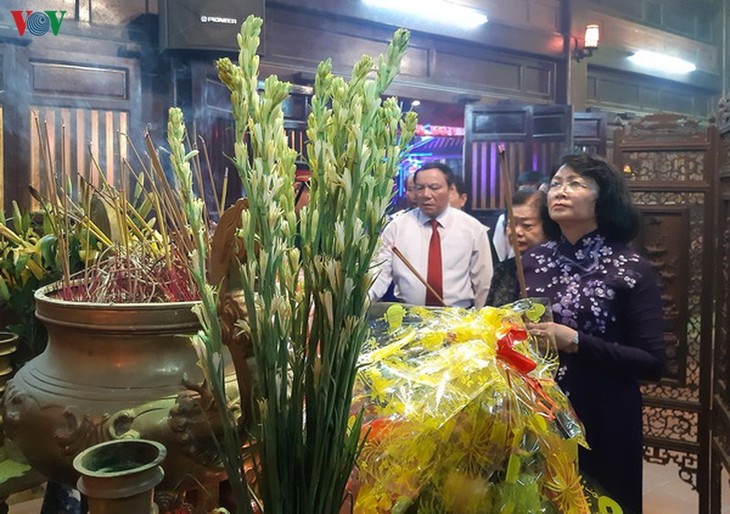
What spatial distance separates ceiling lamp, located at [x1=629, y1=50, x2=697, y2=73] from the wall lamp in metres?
1.18

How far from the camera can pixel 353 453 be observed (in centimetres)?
61

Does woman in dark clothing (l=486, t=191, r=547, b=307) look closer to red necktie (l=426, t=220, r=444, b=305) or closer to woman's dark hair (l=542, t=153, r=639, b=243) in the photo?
woman's dark hair (l=542, t=153, r=639, b=243)

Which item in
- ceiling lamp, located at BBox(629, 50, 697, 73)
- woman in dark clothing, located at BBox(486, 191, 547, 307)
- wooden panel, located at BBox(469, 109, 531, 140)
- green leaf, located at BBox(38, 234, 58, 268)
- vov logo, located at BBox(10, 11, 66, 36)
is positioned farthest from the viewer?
ceiling lamp, located at BBox(629, 50, 697, 73)

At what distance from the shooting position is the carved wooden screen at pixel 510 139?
5547 mm

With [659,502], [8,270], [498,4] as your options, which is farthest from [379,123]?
[498,4]

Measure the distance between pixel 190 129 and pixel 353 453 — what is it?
3.34 meters

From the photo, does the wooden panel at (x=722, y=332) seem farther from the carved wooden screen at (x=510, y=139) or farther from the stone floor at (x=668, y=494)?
the carved wooden screen at (x=510, y=139)

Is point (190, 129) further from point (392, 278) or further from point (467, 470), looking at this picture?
point (467, 470)

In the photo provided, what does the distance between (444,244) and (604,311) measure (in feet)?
4.64

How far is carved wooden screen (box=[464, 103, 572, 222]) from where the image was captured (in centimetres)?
555

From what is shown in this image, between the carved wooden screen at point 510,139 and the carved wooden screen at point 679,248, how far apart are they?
Result: 2.67 metres

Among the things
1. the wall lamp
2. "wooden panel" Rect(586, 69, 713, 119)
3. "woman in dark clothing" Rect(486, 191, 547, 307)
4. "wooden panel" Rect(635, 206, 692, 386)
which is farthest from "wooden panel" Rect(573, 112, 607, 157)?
"woman in dark clothing" Rect(486, 191, 547, 307)

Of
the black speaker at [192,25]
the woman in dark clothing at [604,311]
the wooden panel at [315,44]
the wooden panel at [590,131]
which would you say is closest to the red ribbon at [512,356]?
the woman in dark clothing at [604,311]

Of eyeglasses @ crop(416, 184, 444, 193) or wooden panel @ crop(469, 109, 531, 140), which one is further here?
wooden panel @ crop(469, 109, 531, 140)
